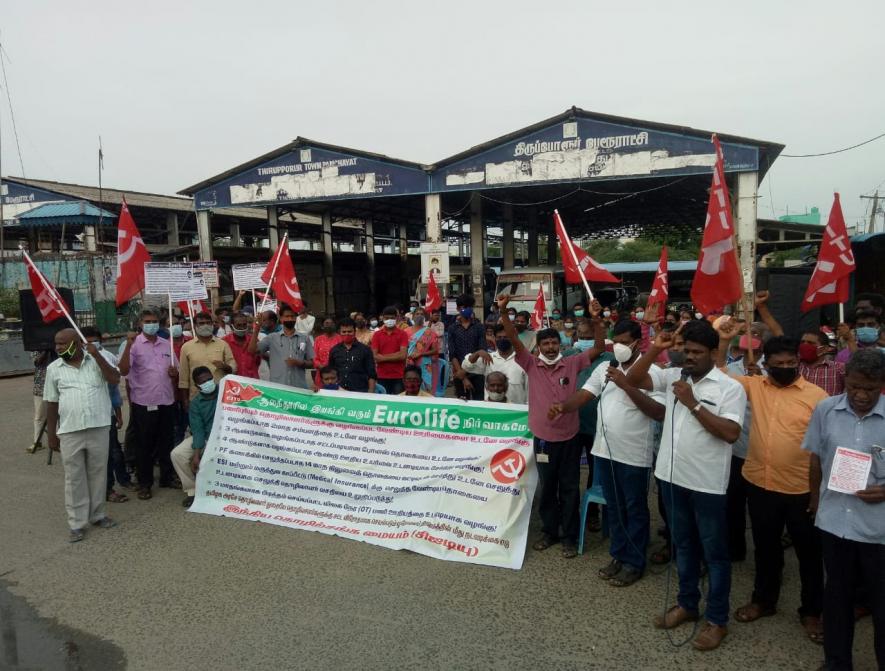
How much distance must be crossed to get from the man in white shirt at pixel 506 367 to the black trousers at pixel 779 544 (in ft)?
7.77

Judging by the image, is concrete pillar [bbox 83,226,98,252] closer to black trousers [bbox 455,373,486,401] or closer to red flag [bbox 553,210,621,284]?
black trousers [bbox 455,373,486,401]

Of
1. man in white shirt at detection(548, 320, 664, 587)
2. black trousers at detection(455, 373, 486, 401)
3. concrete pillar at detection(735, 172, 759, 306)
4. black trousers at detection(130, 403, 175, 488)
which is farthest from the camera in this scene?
concrete pillar at detection(735, 172, 759, 306)

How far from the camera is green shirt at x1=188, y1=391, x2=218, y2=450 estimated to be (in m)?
5.86

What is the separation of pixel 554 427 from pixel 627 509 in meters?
0.78

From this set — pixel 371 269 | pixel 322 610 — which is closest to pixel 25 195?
pixel 371 269

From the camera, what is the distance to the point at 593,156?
17.9 metres

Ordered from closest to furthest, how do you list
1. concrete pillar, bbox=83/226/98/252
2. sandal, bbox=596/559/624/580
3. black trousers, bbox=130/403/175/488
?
sandal, bbox=596/559/624/580
black trousers, bbox=130/403/175/488
concrete pillar, bbox=83/226/98/252

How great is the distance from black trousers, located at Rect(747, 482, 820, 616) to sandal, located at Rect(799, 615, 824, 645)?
0.03 m

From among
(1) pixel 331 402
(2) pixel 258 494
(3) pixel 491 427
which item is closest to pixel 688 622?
(3) pixel 491 427

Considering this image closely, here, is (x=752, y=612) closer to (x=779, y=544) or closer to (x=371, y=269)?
(x=779, y=544)

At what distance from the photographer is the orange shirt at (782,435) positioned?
133 inches

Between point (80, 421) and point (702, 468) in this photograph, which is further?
point (80, 421)

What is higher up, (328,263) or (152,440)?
(328,263)

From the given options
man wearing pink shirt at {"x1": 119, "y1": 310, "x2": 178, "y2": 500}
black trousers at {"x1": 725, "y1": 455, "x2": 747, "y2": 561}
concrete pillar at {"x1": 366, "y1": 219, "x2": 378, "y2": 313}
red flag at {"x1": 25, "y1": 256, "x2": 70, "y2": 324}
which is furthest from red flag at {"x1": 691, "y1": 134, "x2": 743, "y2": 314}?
concrete pillar at {"x1": 366, "y1": 219, "x2": 378, "y2": 313}
